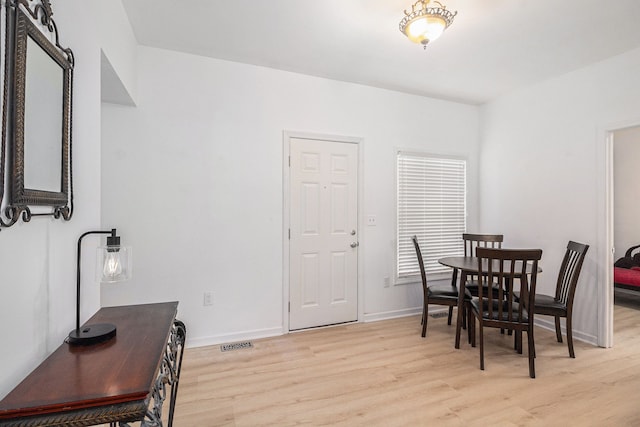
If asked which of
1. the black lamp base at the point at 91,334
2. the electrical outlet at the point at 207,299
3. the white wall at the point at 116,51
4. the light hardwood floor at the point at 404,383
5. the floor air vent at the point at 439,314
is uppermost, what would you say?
the white wall at the point at 116,51

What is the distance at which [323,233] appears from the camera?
360cm

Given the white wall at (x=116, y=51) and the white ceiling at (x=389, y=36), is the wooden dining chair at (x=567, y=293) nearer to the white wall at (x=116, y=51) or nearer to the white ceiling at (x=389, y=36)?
the white ceiling at (x=389, y=36)

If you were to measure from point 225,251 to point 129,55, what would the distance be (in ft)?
5.94

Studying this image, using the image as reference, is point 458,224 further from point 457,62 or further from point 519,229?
point 457,62

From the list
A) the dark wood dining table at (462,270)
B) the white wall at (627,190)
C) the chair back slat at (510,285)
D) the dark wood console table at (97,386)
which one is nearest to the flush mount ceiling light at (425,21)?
the chair back slat at (510,285)

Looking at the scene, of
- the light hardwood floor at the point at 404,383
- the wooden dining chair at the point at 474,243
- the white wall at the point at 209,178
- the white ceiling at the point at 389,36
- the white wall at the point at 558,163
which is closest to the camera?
the light hardwood floor at the point at 404,383

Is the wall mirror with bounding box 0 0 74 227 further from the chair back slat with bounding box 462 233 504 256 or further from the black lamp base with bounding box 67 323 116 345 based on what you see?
the chair back slat with bounding box 462 233 504 256

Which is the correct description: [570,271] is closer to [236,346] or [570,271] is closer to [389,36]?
[389,36]

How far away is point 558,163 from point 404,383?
285 centimetres

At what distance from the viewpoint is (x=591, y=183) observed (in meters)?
3.23

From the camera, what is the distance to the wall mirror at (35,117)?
0.98 meters

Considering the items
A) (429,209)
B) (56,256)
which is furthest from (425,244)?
(56,256)

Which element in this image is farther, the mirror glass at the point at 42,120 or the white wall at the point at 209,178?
the white wall at the point at 209,178

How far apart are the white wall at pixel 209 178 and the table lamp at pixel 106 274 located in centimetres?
167
